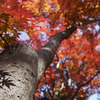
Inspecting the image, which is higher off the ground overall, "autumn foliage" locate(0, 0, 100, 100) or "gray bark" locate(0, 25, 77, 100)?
"autumn foliage" locate(0, 0, 100, 100)

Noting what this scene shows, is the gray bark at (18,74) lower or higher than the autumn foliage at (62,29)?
lower

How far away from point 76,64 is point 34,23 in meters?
7.84

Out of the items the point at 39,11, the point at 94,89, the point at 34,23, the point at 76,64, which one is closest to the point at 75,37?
the point at 76,64

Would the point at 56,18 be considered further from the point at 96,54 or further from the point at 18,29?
the point at 18,29

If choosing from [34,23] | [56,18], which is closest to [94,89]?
[56,18]

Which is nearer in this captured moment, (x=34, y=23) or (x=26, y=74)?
(x=26, y=74)

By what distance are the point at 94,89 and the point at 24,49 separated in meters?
11.7

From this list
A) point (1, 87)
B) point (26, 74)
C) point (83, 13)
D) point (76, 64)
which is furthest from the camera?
point (76, 64)

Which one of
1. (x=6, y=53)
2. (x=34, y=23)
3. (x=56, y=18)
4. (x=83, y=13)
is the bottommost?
(x=6, y=53)

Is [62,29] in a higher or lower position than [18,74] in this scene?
higher

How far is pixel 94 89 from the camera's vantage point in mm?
10672

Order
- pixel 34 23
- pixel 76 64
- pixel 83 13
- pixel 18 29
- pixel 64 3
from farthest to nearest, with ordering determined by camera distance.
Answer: pixel 76 64
pixel 64 3
pixel 83 13
pixel 34 23
pixel 18 29

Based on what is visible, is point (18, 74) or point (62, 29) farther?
point (62, 29)

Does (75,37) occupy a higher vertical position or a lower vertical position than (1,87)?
higher
